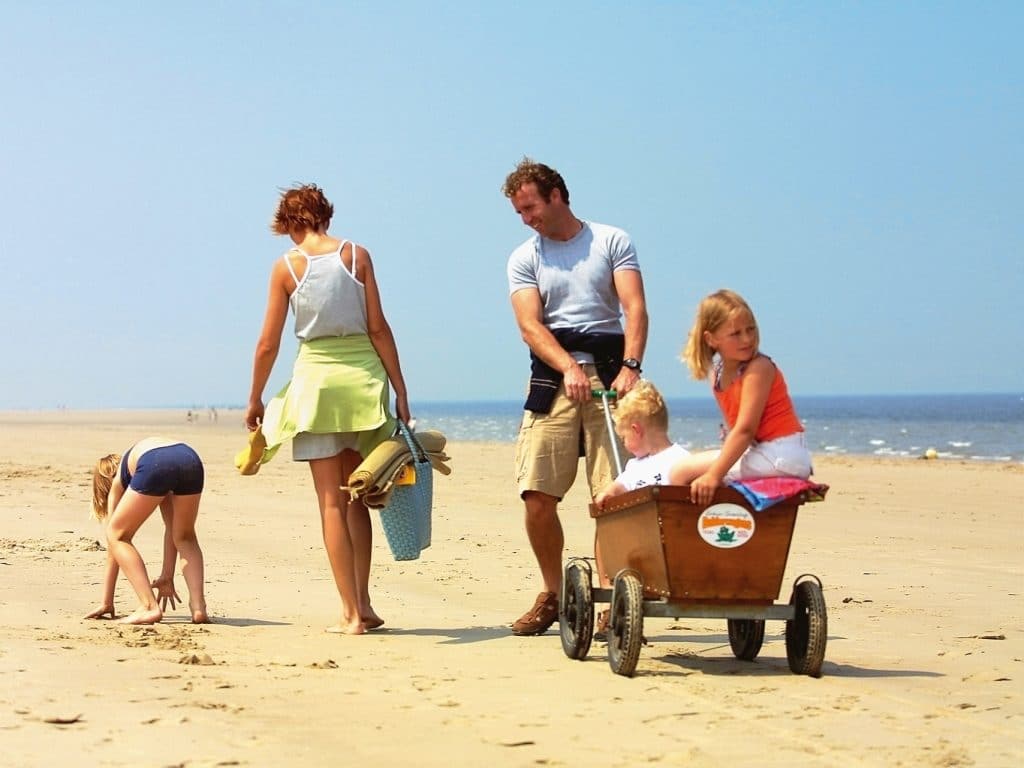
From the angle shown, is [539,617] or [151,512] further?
[151,512]

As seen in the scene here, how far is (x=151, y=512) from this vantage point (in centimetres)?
678

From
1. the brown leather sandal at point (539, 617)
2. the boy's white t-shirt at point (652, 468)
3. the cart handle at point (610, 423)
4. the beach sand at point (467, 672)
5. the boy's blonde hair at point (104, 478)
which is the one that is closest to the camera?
the beach sand at point (467, 672)

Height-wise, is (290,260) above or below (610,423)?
above

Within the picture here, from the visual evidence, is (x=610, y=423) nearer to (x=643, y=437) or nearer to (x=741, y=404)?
(x=643, y=437)

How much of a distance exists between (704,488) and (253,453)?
8.04 feet

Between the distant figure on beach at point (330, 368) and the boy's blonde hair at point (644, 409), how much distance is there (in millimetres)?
1286

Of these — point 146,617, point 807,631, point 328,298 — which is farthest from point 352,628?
point 807,631

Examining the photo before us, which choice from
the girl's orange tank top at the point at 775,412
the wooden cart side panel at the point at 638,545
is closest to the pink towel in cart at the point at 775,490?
the girl's orange tank top at the point at 775,412

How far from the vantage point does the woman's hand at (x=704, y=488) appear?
198 inches

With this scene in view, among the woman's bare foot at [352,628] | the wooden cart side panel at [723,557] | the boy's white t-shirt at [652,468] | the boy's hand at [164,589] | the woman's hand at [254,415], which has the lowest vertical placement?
the woman's bare foot at [352,628]

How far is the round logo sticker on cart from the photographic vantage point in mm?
5086

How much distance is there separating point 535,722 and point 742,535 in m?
1.18

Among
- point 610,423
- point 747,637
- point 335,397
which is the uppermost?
point 335,397

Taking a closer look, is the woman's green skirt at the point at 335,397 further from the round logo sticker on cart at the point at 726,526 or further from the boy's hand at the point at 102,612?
the round logo sticker on cart at the point at 726,526
